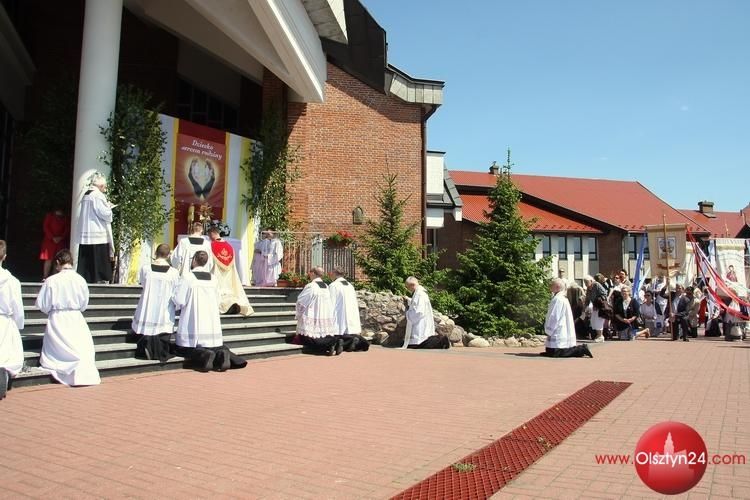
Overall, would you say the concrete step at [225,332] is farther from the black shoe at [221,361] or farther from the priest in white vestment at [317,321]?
the black shoe at [221,361]

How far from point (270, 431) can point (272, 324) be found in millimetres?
7119

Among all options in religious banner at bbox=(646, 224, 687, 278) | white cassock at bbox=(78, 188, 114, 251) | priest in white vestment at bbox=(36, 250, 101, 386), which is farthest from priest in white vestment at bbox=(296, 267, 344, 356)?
religious banner at bbox=(646, 224, 687, 278)

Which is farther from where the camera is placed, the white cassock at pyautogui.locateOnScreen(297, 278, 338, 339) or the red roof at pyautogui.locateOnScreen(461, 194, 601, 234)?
the red roof at pyautogui.locateOnScreen(461, 194, 601, 234)

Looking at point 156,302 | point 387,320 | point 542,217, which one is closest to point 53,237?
point 156,302

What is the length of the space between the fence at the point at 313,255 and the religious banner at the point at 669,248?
30.9 ft

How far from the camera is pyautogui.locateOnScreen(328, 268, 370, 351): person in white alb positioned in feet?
43.2

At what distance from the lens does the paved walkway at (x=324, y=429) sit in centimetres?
417

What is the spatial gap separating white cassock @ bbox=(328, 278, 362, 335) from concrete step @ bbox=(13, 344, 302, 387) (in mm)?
1244

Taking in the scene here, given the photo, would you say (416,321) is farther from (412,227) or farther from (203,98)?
(203,98)

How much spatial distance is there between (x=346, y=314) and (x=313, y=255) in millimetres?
4627

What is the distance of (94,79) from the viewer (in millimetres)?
13352

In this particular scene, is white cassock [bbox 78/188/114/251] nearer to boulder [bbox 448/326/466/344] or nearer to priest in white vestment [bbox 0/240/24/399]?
priest in white vestment [bbox 0/240/24/399]

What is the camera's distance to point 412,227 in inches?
663

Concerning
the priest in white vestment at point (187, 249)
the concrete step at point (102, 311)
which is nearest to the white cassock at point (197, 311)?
the concrete step at point (102, 311)
